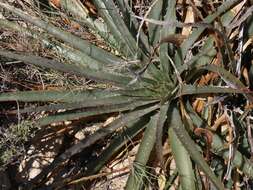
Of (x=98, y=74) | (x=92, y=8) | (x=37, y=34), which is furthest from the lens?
(x=92, y=8)

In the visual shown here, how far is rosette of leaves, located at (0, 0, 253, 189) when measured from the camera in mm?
2236

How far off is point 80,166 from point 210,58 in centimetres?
82

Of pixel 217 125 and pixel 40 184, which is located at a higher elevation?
pixel 217 125

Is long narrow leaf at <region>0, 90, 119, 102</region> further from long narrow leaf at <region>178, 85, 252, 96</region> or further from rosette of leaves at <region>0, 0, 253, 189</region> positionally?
long narrow leaf at <region>178, 85, 252, 96</region>

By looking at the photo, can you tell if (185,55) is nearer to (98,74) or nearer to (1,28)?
(98,74)

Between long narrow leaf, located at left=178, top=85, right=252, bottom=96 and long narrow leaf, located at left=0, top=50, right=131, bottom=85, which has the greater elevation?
long narrow leaf, located at left=0, top=50, right=131, bottom=85

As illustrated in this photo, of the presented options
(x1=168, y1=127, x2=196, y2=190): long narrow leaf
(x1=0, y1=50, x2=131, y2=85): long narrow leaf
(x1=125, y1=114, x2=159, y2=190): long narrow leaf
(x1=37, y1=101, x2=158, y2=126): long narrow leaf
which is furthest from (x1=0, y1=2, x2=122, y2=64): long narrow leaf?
(x1=168, y1=127, x2=196, y2=190): long narrow leaf

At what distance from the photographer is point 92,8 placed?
2.70m

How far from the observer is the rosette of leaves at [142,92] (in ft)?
7.34

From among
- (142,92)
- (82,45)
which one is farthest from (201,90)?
(82,45)

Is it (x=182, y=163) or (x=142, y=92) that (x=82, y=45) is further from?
(x=182, y=163)

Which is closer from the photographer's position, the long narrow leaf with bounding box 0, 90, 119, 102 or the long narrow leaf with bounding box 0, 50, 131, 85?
the long narrow leaf with bounding box 0, 50, 131, 85

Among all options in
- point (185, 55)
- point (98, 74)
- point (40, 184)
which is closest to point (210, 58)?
point (185, 55)

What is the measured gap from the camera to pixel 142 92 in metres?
2.32
